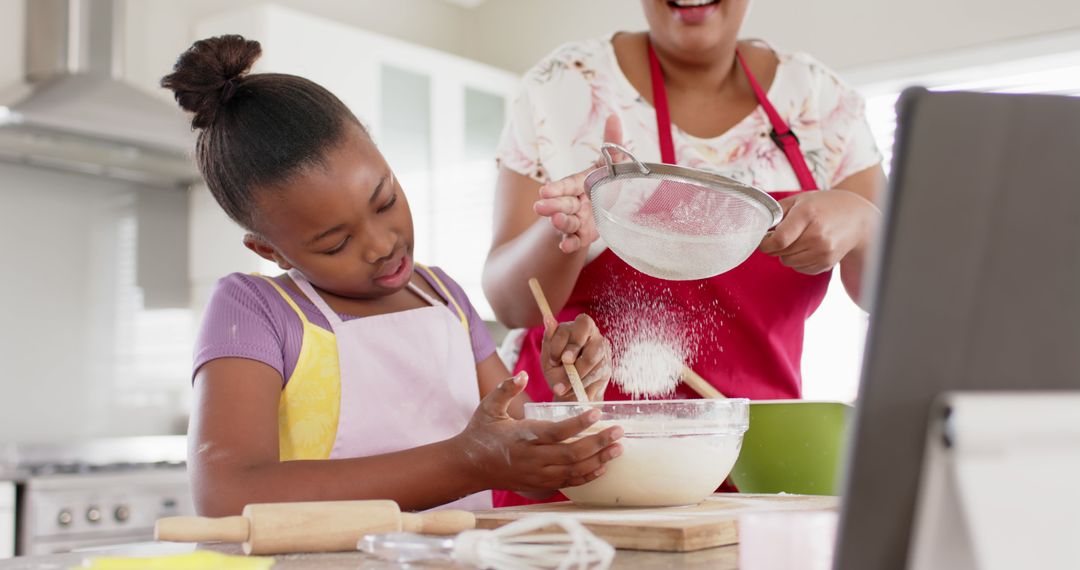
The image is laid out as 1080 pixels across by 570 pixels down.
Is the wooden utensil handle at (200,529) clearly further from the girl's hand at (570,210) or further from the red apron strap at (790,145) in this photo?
the red apron strap at (790,145)

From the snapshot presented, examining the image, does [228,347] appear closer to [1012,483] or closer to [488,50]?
[1012,483]

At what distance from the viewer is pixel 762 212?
1.13 m

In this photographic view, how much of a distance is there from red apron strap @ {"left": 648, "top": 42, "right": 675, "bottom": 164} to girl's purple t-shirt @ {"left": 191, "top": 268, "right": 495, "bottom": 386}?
52 centimetres

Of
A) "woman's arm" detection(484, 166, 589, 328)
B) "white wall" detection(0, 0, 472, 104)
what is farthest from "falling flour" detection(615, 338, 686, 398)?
"white wall" detection(0, 0, 472, 104)

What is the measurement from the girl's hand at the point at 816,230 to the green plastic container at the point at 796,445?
0.16 metres

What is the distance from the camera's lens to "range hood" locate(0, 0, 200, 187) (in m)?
2.83

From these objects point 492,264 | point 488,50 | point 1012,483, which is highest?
point 488,50

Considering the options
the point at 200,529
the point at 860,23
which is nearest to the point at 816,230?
the point at 200,529

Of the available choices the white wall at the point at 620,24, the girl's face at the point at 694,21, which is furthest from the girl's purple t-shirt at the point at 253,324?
the white wall at the point at 620,24

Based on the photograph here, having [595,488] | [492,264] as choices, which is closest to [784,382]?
[492,264]

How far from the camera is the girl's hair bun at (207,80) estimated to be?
1236 millimetres

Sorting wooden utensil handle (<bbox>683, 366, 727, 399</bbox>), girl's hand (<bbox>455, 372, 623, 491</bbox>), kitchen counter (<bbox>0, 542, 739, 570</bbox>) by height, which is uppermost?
wooden utensil handle (<bbox>683, 366, 727, 399</bbox>)

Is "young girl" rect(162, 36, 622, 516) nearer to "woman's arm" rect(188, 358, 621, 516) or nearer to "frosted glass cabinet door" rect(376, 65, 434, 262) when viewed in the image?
"woman's arm" rect(188, 358, 621, 516)

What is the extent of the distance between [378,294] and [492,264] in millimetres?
221
